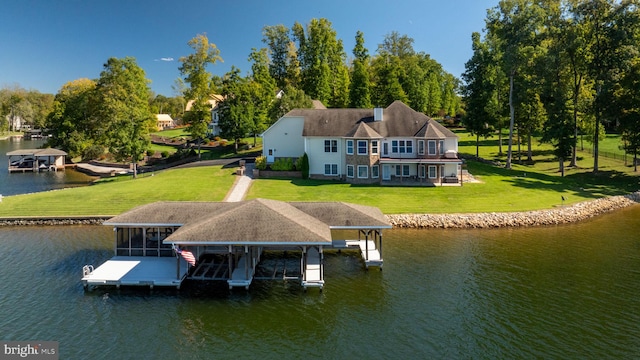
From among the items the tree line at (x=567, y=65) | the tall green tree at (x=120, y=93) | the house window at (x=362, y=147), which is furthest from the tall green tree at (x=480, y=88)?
the tall green tree at (x=120, y=93)

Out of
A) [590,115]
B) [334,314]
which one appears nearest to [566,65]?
[590,115]

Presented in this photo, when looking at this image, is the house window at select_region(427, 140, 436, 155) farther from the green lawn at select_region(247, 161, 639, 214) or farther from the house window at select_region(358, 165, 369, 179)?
the house window at select_region(358, 165, 369, 179)

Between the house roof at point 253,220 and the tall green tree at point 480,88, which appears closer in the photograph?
the house roof at point 253,220

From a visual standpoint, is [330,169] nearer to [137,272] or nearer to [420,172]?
[420,172]

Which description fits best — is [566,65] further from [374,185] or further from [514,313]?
[514,313]

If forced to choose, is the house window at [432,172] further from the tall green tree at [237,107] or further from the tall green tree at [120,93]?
the tall green tree at [120,93]

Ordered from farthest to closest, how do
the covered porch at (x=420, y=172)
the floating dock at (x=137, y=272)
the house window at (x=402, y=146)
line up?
1. the house window at (x=402, y=146)
2. the covered porch at (x=420, y=172)
3. the floating dock at (x=137, y=272)

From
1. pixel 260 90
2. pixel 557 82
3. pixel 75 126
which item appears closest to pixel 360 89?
pixel 260 90
